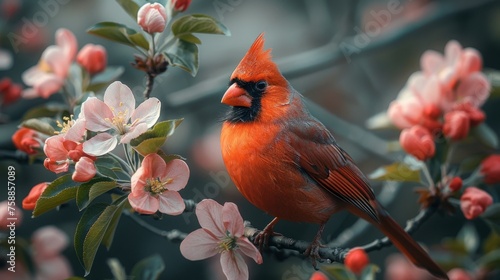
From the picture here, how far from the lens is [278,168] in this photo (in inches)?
94.9

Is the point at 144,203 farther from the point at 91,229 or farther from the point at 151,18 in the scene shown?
the point at 151,18

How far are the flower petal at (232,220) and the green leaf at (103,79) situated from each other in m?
0.97

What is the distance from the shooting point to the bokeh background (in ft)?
13.2

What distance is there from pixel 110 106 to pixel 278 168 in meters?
0.63

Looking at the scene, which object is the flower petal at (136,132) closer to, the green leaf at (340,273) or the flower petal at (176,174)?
the flower petal at (176,174)

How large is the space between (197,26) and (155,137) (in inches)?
A: 18.4

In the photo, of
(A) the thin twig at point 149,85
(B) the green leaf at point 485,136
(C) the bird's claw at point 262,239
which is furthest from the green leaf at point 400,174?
(A) the thin twig at point 149,85

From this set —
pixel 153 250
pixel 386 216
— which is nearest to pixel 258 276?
pixel 153 250

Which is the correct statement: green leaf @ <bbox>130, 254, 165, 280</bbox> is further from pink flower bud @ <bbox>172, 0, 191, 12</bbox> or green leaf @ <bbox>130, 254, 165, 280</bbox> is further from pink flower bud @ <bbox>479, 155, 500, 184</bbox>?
pink flower bud @ <bbox>479, 155, 500, 184</bbox>

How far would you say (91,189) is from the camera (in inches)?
77.5

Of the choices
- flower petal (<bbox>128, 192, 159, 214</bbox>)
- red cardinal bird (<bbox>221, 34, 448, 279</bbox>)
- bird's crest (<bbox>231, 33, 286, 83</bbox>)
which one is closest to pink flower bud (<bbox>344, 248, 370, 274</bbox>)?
red cardinal bird (<bbox>221, 34, 448, 279</bbox>)

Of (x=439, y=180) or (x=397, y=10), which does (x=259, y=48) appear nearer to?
(x=439, y=180)

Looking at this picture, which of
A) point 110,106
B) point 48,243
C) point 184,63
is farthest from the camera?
point 48,243

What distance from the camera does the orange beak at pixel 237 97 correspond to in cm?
246
